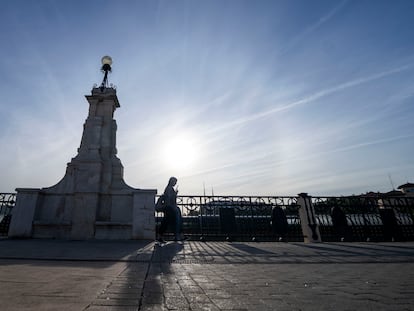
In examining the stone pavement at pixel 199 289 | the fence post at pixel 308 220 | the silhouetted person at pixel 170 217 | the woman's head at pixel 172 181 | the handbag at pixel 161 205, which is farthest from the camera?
the fence post at pixel 308 220

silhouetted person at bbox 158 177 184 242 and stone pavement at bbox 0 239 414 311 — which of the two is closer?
stone pavement at bbox 0 239 414 311

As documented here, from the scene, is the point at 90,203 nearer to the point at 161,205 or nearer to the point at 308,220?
the point at 161,205

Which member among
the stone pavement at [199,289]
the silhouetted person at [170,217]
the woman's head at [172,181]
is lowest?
the stone pavement at [199,289]

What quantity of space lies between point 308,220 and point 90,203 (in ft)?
29.7

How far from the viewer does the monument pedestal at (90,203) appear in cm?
777

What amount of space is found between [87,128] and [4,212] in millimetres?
4623

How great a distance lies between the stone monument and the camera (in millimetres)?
7770

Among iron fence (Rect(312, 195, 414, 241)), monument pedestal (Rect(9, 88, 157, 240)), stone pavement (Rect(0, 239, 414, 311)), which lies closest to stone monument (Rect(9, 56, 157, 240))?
monument pedestal (Rect(9, 88, 157, 240))

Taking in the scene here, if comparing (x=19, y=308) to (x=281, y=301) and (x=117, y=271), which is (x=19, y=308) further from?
(x=281, y=301)

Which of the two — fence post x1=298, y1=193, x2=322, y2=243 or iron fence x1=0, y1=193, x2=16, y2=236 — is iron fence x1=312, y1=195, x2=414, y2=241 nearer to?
fence post x1=298, y1=193, x2=322, y2=243

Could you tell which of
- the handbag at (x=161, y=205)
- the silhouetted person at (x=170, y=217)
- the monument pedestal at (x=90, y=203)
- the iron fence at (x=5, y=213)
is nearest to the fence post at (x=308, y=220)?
the silhouetted person at (x=170, y=217)

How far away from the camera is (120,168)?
9328 millimetres

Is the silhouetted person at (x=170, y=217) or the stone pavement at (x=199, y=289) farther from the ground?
the silhouetted person at (x=170, y=217)

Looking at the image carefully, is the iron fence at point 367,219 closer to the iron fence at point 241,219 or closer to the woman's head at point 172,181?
the iron fence at point 241,219
